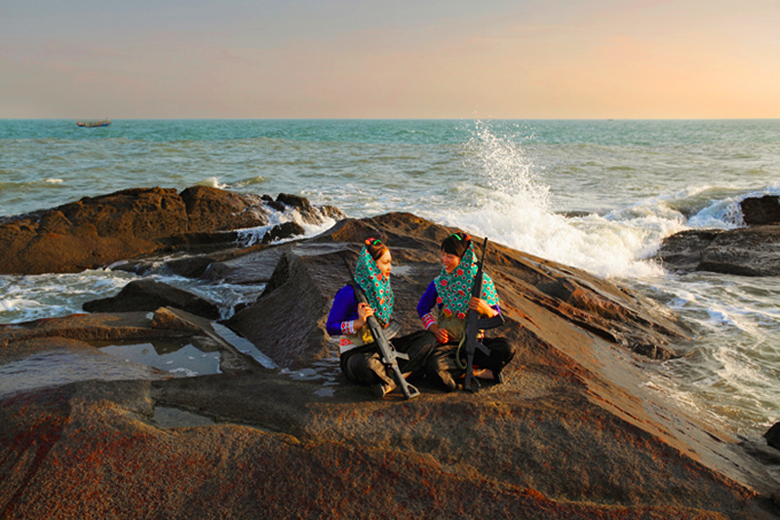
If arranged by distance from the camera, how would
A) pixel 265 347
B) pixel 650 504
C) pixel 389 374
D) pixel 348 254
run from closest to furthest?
pixel 650 504, pixel 389 374, pixel 265 347, pixel 348 254

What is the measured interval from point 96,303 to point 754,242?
430 inches

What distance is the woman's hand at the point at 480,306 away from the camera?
10.2 feet

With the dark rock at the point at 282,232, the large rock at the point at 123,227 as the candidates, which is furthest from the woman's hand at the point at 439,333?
the large rock at the point at 123,227

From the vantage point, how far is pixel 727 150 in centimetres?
3388

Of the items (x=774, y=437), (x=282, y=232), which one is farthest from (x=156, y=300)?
(x=774, y=437)

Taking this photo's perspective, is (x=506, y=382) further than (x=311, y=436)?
Yes

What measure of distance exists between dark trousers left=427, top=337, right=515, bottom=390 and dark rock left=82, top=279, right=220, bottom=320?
363 centimetres

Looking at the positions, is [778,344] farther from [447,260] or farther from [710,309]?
[447,260]

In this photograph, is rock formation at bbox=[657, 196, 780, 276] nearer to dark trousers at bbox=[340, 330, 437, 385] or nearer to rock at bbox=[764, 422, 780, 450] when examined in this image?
rock at bbox=[764, 422, 780, 450]

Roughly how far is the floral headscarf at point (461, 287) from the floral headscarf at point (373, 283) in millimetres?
379

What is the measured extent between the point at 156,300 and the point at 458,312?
4.28 meters

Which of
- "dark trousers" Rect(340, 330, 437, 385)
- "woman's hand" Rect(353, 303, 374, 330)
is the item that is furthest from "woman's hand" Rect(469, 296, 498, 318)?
"woman's hand" Rect(353, 303, 374, 330)

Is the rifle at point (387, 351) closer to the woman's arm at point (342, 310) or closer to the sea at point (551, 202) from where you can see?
the woman's arm at point (342, 310)

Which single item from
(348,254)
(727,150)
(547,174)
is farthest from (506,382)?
(727,150)
